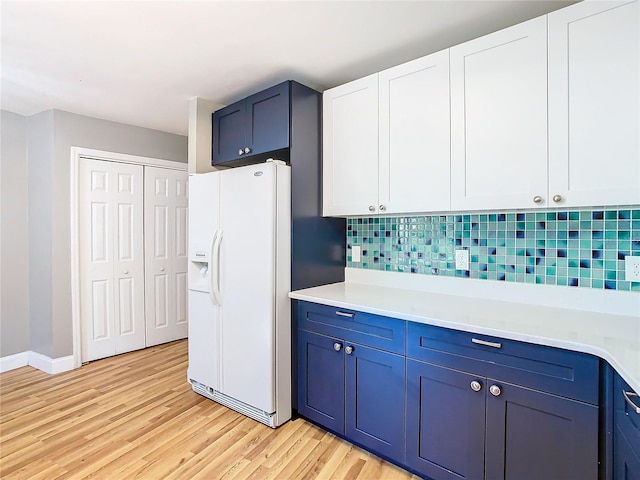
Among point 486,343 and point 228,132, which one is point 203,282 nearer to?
point 228,132

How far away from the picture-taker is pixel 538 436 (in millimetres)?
1422

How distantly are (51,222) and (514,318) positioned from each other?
3675mm

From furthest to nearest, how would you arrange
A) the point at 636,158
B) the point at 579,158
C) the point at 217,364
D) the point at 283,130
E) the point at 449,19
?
the point at 217,364 → the point at 283,130 → the point at 449,19 → the point at 579,158 → the point at 636,158

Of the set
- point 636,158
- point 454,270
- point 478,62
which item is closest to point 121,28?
point 478,62

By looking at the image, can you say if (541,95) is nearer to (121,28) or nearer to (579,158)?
(579,158)

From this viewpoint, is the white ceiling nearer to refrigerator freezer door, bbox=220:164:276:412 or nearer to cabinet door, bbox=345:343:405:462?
refrigerator freezer door, bbox=220:164:276:412

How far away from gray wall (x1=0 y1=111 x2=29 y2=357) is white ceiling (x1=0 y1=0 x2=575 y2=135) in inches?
25.5

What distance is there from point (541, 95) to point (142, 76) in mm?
2445

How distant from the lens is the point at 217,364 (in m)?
2.62

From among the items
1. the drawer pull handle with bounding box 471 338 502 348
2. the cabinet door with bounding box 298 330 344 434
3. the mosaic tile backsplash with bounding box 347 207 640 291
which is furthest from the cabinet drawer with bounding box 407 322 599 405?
the mosaic tile backsplash with bounding box 347 207 640 291

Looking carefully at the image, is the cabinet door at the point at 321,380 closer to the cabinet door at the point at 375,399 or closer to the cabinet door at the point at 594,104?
the cabinet door at the point at 375,399

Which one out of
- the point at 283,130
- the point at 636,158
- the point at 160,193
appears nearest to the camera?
the point at 636,158

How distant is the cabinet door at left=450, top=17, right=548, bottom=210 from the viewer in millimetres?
1671

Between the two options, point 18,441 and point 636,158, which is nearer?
point 636,158
